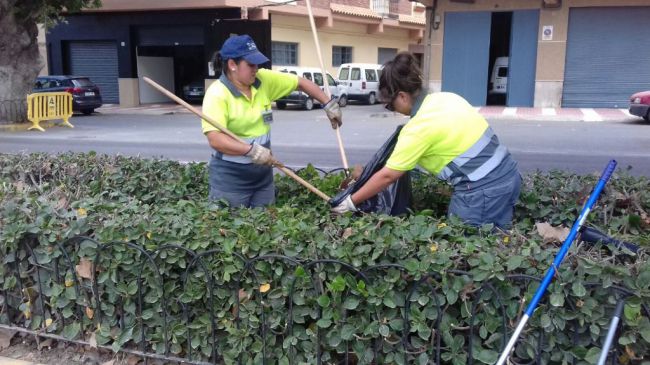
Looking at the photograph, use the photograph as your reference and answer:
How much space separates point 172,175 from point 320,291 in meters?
A: 2.28

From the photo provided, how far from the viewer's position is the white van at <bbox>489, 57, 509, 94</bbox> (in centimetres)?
2309

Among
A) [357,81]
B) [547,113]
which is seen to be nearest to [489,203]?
[547,113]

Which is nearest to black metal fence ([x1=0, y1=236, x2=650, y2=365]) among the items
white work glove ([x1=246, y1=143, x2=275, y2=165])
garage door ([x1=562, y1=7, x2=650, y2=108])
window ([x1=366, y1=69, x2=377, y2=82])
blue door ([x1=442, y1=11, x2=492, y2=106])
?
white work glove ([x1=246, y1=143, x2=275, y2=165])

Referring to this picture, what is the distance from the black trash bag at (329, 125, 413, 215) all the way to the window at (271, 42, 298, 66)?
22.9 m

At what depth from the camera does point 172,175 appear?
4.67 metres

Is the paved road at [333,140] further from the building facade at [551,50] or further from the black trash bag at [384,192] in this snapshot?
the black trash bag at [384,192]

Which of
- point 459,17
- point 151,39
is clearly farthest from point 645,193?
point 151,39

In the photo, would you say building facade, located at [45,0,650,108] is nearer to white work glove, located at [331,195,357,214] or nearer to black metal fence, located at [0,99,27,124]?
black metal fence, located at [0,99,27,124]

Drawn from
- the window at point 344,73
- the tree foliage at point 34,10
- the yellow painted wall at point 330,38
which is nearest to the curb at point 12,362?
the tree foliage at point 34,10

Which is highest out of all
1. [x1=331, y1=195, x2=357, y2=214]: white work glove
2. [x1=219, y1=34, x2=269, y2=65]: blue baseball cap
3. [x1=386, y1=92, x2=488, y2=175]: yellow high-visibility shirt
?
[x1=219, y1=34, x2=269, y2=65]: blue baseball cap

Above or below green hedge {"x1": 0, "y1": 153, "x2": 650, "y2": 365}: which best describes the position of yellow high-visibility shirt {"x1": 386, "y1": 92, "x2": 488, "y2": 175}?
above

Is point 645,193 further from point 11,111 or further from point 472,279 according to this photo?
point 11,111

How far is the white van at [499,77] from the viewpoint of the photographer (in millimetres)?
23094

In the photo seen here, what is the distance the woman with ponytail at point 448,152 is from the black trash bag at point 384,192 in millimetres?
141
